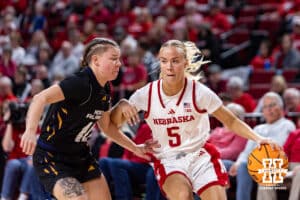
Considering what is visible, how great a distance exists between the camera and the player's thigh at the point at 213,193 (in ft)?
16.2

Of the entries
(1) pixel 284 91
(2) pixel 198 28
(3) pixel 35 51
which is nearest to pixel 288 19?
(2) pixel 198 28

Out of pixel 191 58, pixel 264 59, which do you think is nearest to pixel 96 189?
pixel 191 58

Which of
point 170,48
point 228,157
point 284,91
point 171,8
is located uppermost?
point 171,8

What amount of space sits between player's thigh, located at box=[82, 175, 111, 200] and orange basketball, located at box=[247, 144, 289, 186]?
1.21 m

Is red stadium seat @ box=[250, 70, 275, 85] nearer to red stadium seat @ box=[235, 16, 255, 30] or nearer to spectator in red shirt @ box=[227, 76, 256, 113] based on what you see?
spectator in red shirt @ box=[227, 76, 256, 113]

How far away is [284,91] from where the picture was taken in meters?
9.10

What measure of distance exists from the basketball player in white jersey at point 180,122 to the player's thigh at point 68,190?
0.68m

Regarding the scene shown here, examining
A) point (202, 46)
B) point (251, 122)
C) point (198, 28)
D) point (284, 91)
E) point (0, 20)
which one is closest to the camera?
point (251, 122)

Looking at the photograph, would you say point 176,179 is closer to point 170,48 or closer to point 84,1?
point 170,48

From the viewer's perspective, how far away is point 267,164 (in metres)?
5.25

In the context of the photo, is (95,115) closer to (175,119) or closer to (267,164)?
(175,119)

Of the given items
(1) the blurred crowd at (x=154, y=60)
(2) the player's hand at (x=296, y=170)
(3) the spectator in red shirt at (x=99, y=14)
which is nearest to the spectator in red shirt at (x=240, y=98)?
(1) the blurred crowd at (x=154, y=60)

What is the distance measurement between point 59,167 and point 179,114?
3.25 ft

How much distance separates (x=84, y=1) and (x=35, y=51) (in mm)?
2966
